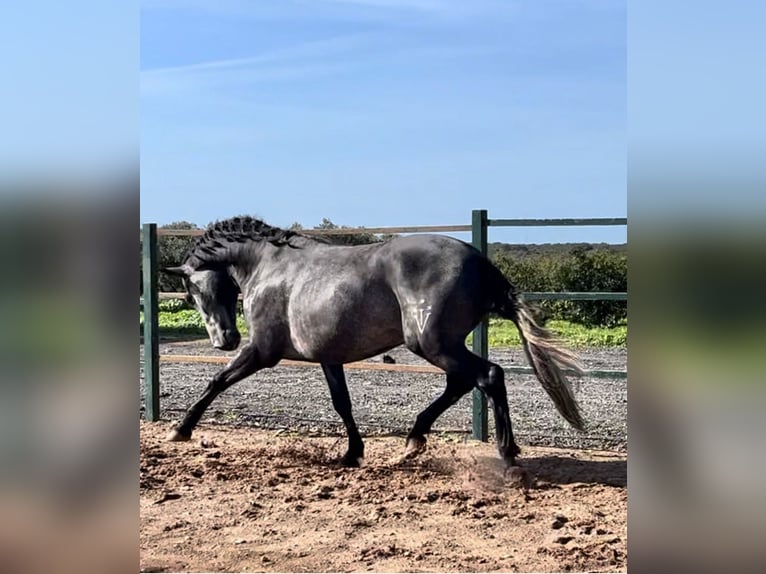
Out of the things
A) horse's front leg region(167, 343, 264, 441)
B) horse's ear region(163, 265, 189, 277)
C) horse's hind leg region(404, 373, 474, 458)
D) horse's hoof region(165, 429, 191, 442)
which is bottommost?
horse's hoof region(165, 429, 191, 442)

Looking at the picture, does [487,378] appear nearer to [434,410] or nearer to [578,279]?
[434,410]

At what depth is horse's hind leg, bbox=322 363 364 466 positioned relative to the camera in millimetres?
5316

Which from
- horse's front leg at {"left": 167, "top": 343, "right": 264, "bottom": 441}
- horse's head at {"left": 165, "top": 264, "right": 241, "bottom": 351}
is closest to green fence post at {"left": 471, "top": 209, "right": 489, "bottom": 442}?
horse's front leg at {"left": 167, "top": 343, "right": 264, "bottom": 441}

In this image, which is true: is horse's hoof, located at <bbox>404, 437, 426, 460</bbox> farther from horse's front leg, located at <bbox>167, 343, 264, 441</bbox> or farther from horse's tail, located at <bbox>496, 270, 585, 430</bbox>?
horse's front leg, located at <bbox>167, 343, 264, 441</bbox>

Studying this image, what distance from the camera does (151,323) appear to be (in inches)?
275

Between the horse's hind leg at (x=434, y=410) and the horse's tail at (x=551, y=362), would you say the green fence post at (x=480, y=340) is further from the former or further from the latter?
the horse's tail at (x=551, y=362)

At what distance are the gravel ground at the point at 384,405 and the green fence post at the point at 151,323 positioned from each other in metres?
0.14

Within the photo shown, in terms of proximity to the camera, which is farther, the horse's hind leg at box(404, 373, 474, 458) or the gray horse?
the horse's hind leg at box(404, 373, 474, 458)

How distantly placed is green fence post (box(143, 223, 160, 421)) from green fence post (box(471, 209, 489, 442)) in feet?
9.73

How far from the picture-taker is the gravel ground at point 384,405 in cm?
640

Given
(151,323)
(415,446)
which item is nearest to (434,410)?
(415,446)

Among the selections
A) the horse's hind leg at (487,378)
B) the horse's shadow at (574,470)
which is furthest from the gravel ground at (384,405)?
the horse's hind leg at (487,378)

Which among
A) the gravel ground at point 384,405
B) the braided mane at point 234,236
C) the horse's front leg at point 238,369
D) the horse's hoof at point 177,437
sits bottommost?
the gravel ground at point 384,405

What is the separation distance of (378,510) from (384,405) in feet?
12.5
